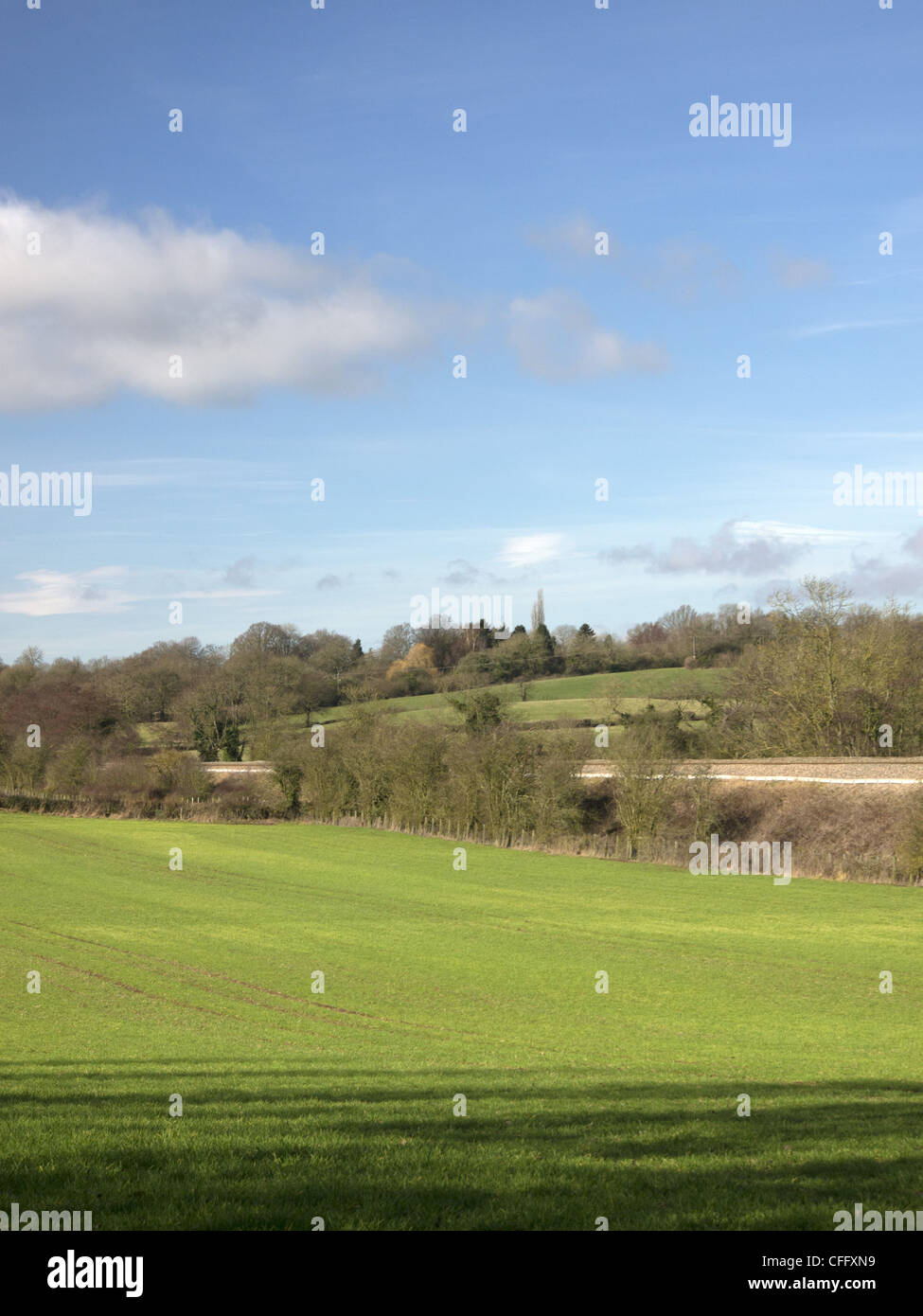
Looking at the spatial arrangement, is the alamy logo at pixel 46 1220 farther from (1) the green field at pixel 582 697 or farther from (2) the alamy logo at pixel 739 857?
(1) the green field at pixel 582 697

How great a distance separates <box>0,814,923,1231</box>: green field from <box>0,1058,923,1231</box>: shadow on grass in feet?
0.11

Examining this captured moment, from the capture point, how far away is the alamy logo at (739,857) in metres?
47.3

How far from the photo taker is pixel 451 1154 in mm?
7320

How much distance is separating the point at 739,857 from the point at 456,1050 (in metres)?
36.2

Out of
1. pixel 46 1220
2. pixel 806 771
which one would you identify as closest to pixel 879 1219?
pixel 46 1220

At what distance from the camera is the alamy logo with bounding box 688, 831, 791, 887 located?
47.3m

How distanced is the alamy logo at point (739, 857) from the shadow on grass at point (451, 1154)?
3740cm
